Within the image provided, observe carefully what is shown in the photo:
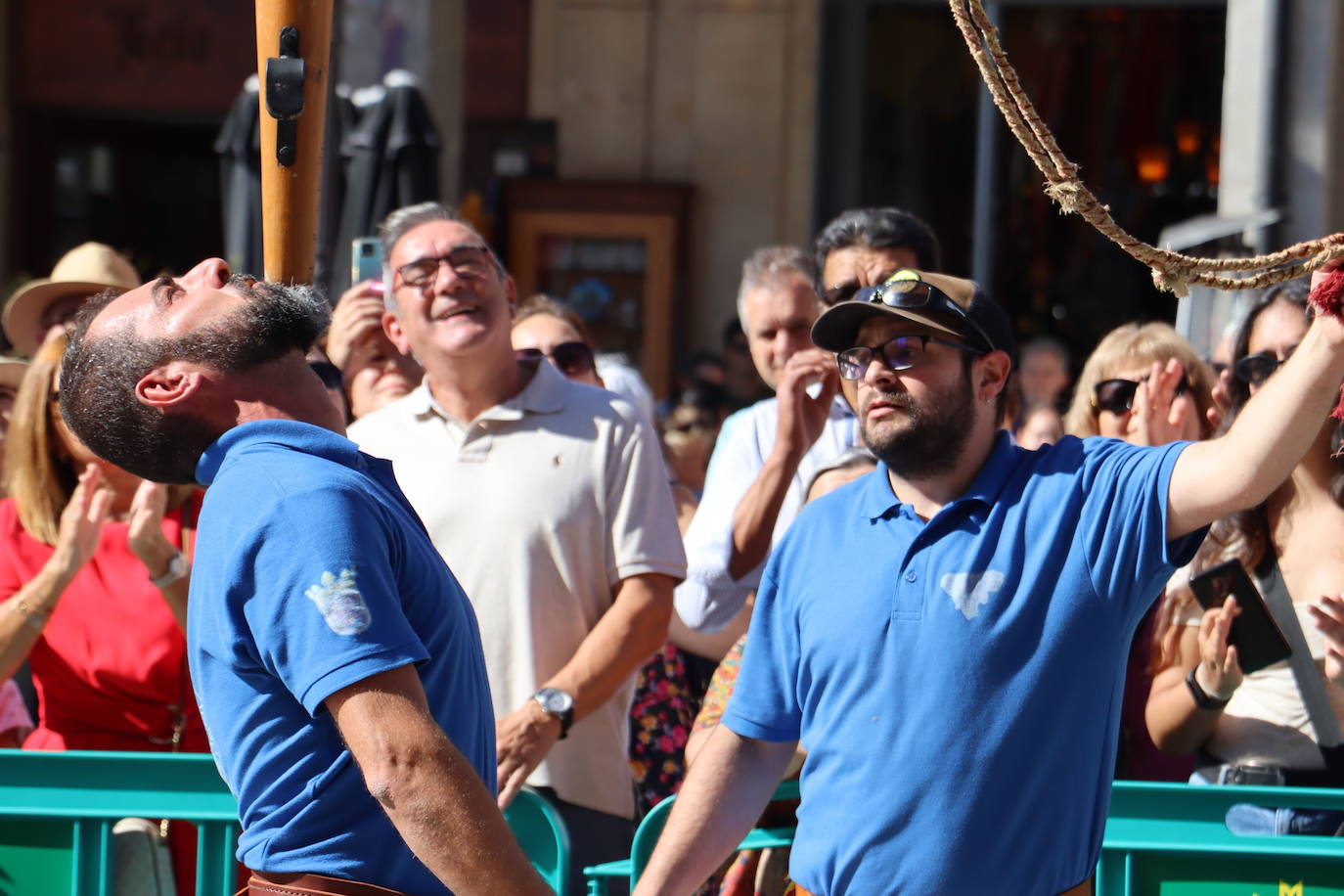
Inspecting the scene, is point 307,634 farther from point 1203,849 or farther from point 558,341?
point 558,341

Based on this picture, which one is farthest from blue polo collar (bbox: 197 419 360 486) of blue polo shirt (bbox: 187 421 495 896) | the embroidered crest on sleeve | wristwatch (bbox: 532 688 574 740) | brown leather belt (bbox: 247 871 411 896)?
wristwatch (bbox: 532 688 574 740)

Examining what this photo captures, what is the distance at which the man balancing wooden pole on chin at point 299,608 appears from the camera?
2.03 meters

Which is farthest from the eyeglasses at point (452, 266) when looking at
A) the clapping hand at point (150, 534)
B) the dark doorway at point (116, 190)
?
the dark doorway at point (116, 190)

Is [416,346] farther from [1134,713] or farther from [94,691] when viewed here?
[1134,713]

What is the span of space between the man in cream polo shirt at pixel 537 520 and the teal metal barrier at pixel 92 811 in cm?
64

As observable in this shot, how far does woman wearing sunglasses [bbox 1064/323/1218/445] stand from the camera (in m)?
4.13

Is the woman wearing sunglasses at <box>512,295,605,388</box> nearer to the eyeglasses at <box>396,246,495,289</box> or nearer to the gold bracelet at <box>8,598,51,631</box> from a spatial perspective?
the eyeglasses at <box>396,246,495,289</box>

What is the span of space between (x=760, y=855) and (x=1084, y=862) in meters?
Result: 1.09

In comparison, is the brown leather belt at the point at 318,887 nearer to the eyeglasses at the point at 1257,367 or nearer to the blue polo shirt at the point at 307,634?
the blue polo shirt at the point at 307,634

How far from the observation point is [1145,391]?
13.4 ft

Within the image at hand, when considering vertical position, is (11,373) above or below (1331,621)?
above

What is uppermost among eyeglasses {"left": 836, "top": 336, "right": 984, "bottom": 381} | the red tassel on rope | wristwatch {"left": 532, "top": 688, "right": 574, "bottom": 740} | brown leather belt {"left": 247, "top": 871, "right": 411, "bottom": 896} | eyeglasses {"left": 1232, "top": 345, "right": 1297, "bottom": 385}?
the red tassel on rope

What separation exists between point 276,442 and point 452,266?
177 cm

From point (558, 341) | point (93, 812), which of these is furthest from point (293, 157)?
point (558, 341)
